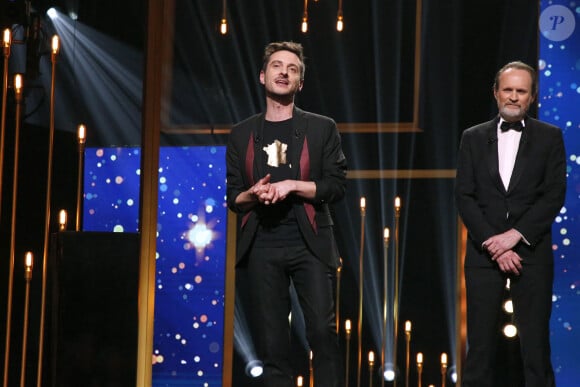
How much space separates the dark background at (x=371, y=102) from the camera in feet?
14.6

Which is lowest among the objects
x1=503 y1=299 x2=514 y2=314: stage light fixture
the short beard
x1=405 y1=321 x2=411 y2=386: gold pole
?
x1=405 y1=321 x2=411 y2=386: gold pole

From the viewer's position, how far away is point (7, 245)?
4363 mm

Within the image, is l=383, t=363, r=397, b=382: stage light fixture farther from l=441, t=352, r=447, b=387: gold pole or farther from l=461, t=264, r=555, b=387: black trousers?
l=461, t=264, r=555, b=387: black trousers

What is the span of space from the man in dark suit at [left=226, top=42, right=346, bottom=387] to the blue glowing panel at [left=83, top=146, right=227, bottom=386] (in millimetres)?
1054

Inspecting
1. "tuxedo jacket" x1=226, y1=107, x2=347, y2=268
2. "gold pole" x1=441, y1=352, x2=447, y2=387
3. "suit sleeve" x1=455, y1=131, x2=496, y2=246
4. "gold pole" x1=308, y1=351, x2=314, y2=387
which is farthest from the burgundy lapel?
"gold pole" x1=441, y1=352, x2=447, y2=387

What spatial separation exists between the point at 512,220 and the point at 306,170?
75 centimetres

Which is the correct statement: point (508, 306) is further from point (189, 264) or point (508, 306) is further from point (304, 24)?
point (304, 24)

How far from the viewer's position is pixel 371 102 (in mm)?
4547

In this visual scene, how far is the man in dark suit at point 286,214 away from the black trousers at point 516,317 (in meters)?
0.52

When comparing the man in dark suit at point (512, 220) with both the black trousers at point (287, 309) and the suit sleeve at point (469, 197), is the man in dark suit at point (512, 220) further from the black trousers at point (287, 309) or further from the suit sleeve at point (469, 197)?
the black trousers at point (287, 309)

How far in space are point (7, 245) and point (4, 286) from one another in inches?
7.4

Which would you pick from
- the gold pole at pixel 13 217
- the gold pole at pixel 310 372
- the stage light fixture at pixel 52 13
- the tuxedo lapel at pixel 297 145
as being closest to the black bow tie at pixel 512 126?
the tuxedo lapel at pixel 297 145

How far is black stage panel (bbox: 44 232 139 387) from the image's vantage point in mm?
3330

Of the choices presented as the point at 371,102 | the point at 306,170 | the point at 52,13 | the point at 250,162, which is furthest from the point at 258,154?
the point at 52,13
